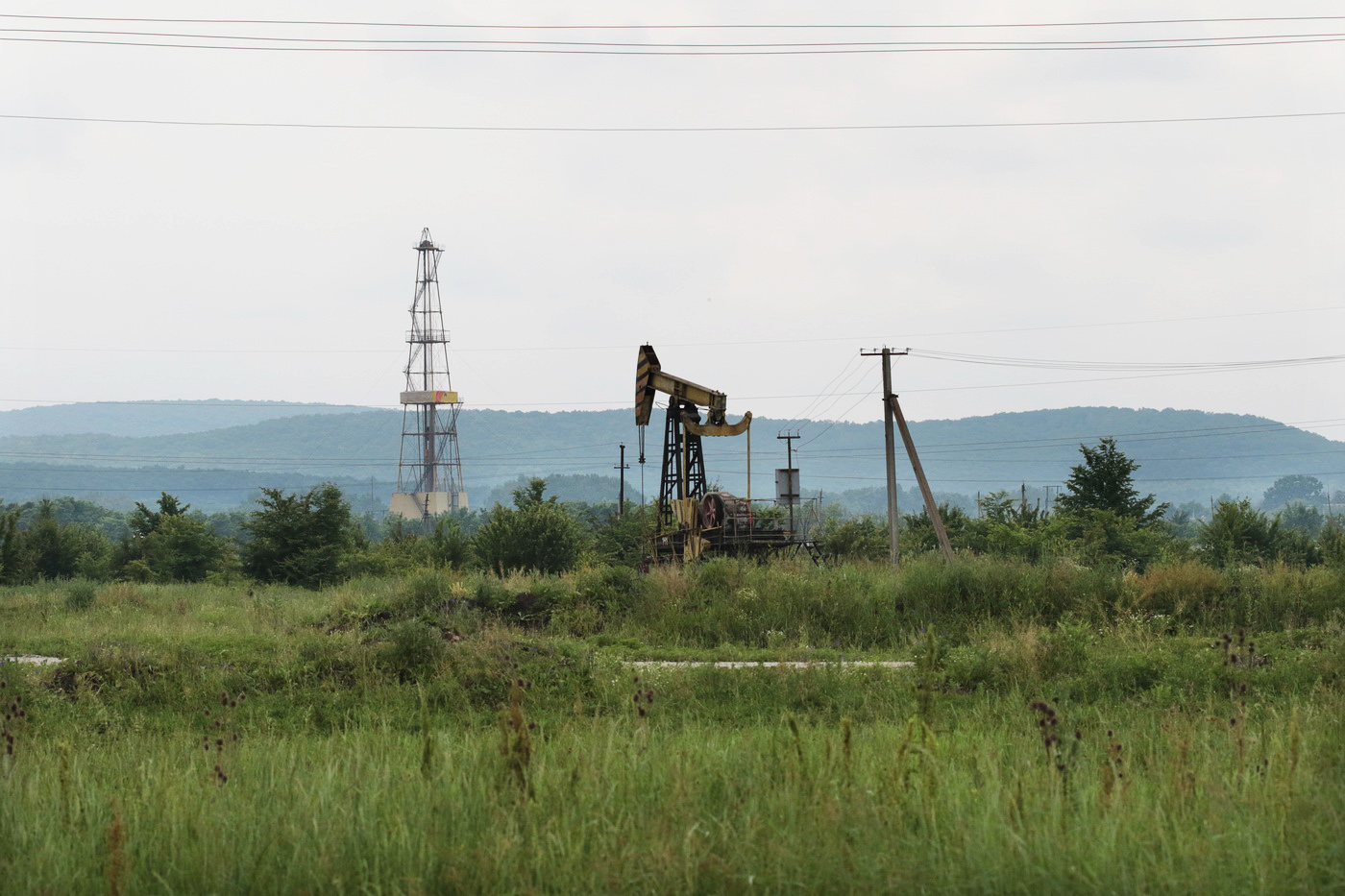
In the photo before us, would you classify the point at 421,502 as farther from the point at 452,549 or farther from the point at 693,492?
the point at 693,492

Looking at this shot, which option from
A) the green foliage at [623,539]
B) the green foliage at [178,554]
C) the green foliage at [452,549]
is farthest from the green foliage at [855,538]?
the green foliage at [178,554]

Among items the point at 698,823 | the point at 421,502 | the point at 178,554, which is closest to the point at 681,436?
the point at 178,554

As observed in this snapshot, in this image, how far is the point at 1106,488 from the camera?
1912 inches

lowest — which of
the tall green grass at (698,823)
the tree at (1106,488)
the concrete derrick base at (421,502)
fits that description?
the concrete derrick base at (421,502)

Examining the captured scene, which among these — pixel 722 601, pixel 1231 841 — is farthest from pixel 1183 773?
pixel 722 601

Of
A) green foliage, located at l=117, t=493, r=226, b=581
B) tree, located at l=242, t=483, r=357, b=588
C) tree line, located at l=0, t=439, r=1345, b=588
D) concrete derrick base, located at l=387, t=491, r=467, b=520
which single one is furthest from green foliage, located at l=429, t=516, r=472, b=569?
concrete derrick base, located at l=387, t=491, r=467, b=520

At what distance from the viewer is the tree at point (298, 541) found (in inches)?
1523

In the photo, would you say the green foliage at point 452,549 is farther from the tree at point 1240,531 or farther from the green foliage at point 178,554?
the tree at point 1240,531

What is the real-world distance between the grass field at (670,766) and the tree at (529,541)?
764 inches

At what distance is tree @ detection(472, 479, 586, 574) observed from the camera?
36.7 meters

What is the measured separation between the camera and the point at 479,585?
2103cm

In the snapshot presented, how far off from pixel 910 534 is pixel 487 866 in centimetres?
4744

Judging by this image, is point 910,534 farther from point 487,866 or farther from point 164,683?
point 487,866

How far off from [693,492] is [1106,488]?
24328 mm
